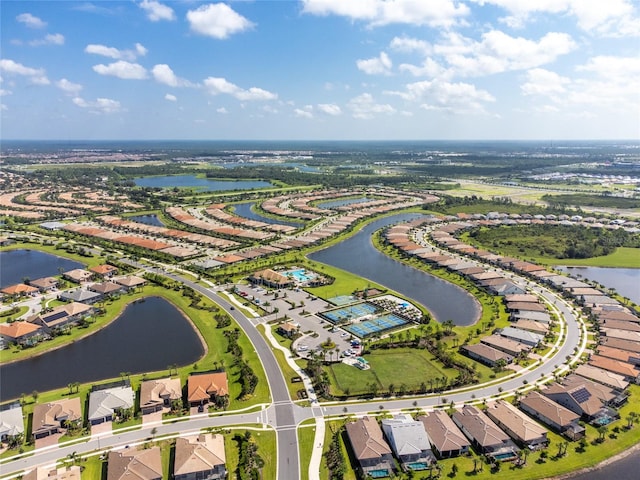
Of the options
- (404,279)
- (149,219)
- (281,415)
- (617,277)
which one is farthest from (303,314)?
(149,219)

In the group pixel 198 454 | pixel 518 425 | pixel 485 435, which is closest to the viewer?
pixel 198 454

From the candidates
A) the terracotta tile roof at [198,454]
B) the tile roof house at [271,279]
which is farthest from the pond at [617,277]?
the terracotta tile roof at [198,454]

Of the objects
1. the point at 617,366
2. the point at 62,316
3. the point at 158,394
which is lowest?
the point at 158,394

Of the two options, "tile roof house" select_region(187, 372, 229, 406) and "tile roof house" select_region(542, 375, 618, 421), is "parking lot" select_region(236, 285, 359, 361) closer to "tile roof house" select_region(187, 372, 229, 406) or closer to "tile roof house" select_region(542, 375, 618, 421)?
"tile roof house" select_region(187, 372, 229, 406)

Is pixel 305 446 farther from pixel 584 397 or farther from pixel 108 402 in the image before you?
pixel 584 397

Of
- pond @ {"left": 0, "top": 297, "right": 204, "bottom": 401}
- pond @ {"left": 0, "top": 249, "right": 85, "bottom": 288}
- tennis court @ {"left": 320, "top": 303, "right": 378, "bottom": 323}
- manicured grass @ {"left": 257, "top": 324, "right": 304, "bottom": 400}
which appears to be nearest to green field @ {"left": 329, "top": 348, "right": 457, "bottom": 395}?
manicured grass @ {"left": 257, "top": 324, "right": 304, "bottom": 400}

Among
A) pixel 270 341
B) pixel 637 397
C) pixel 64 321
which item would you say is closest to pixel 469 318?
pixel 637 397
